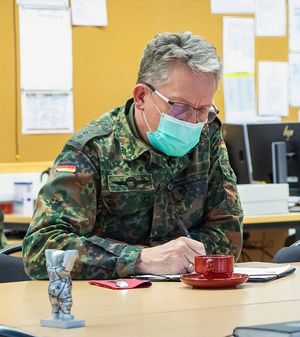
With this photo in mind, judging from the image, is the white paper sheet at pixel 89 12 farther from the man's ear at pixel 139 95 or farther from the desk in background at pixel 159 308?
the desk in background at pixel 159 308

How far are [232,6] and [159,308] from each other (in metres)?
4.77

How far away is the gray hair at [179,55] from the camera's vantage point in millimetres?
2496

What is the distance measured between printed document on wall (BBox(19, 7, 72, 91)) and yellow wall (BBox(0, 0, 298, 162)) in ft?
0.16

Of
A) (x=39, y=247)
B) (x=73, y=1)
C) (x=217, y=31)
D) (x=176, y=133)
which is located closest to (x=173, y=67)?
(x=176, y=133)

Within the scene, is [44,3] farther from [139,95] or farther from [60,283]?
[60,283]

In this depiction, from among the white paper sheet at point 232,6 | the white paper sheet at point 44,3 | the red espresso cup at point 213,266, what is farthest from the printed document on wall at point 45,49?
the red espresso cup at point 213,266

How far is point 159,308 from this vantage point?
190 centimetres

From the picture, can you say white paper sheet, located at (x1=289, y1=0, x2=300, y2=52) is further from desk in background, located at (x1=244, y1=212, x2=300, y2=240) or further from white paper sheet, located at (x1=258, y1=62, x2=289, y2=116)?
desk in background, located at (x1=244, y1=212, x2=300, y2=240)

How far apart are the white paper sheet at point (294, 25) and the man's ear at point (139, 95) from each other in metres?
4.18

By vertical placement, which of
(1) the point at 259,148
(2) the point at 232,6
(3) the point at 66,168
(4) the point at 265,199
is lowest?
(4) the point at 265,199

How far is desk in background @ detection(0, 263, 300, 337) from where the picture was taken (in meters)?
1.67

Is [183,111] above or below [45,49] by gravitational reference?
below

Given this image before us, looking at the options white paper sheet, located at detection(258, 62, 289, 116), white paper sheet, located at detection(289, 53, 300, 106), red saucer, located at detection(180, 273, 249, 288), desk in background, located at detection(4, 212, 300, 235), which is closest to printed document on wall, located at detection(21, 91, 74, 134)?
desk in background, located at detection(4, 212, 300, 235)

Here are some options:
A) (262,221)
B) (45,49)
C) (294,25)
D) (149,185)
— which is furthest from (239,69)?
(149,185)
